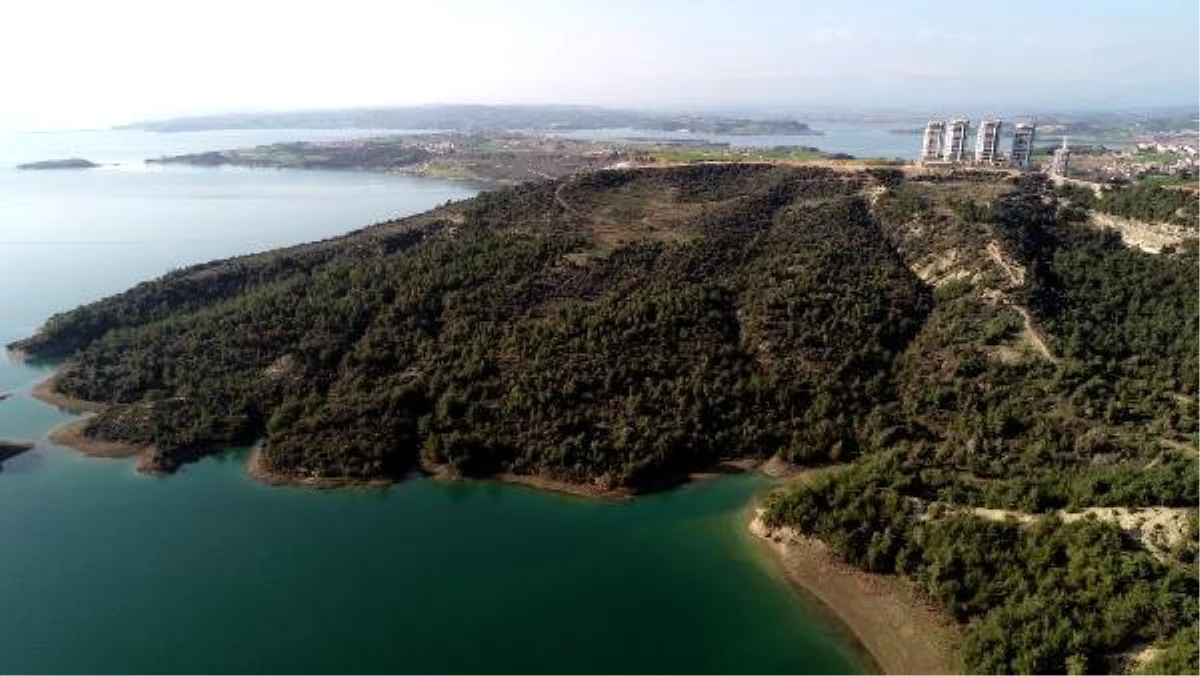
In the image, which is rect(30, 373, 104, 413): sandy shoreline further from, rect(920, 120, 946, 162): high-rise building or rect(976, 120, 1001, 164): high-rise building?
rect(920, 120, 946, 162): high-rise building

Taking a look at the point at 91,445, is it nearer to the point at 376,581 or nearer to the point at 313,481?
the point at 313,481

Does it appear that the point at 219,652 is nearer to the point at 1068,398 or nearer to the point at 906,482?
the point at 906,482

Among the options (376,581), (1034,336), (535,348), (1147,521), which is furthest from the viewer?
(535,348)

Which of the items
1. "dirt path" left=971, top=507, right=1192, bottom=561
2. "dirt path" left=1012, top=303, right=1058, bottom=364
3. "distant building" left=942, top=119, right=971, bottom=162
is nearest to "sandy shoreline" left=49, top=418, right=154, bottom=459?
"dirt path" left=971, top=507, right=1192, bottom=561

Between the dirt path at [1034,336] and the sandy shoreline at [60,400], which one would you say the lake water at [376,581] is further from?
the dirt path at [1034,336]

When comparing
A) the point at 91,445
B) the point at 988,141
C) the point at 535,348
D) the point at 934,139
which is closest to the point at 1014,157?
the point at 988,141

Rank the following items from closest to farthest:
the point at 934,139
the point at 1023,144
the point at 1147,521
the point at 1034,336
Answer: the point at 1147,521
the point at 1034,336
the point at 1023,144
the point at 934,139
